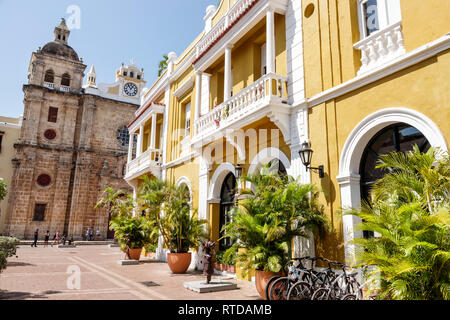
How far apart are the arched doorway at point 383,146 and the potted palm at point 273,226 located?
1105 mm

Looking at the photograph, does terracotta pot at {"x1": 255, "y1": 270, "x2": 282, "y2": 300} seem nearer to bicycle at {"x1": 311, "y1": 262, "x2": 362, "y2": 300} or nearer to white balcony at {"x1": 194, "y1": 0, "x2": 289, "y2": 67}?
bicycle at {"x1": 311, "y1": 262, "x2": 362, "y2": 300}

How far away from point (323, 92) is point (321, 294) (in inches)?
182

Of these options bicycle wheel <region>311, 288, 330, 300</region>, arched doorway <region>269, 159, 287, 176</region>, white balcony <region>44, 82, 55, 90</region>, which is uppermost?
white balcony <region>44, 82, 55, 90</region>

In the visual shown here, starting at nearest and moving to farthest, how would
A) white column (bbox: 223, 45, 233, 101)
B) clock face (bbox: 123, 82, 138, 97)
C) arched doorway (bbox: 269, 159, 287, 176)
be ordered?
arched doorway (bbox: 269, 159, 287, 176) → white column (bbox: 223, 45, 233, 101) → clock face (bbox: 123, 82, 138, 97)

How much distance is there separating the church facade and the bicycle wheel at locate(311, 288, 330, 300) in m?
29.1

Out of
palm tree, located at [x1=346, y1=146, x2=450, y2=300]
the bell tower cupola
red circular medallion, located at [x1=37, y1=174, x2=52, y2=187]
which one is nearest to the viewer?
palm tree, located at [x1=346, y1=146, x2=450, y2=300]

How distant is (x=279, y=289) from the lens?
6.26 meters

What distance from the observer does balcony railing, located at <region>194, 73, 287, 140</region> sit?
8812mm

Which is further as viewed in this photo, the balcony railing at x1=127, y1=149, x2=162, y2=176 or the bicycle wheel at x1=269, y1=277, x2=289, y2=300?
the balcony railing at x1=127, y1=149, x2=162, y2=176

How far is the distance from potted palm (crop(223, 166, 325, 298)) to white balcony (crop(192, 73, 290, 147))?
2.26 m

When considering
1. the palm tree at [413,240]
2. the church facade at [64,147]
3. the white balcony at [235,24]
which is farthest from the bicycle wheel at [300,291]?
the church facade at [64,147]

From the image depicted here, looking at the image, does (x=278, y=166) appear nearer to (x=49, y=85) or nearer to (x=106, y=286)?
(x=106, y=286)

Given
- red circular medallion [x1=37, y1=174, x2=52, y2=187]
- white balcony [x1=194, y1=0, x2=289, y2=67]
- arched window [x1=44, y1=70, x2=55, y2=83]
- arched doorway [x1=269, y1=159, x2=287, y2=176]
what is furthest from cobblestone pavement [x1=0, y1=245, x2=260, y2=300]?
arched window [x1=44, y1=70, x2=55, y2=83]

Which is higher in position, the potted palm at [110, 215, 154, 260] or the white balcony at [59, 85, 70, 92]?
the white balcony at [59, 85, 70, 92]
